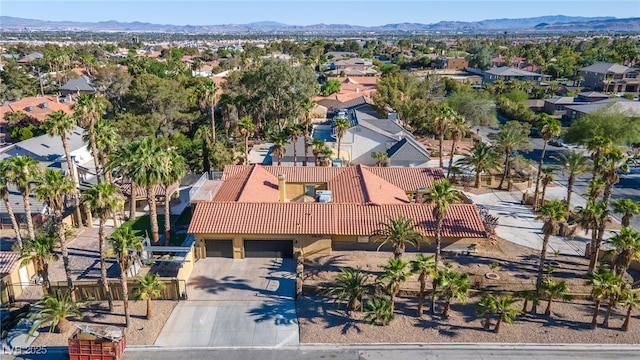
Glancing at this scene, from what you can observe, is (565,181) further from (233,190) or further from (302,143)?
(233,190)

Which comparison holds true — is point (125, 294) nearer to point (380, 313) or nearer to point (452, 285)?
point (380, 313)

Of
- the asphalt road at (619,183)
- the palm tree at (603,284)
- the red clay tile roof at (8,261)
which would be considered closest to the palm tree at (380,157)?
the asphalt road at (619,183)

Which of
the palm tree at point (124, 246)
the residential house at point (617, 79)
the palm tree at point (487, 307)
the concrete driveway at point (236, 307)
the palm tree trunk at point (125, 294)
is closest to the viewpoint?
the palm tree at point (124, 246)

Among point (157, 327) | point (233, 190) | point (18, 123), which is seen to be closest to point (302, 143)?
point (233, 190)

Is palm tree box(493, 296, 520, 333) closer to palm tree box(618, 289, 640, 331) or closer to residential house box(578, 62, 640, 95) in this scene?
palm tree box(618, 289, 640, 331)

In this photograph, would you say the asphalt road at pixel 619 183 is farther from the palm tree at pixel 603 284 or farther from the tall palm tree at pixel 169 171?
the tall palm tree at pixel 169 171

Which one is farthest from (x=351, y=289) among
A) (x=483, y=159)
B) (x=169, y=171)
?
(x=483, y=159)

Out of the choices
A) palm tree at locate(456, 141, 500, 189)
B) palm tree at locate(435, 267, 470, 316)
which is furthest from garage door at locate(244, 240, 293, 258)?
palm tree at locate(456, 141, 500, 189)
